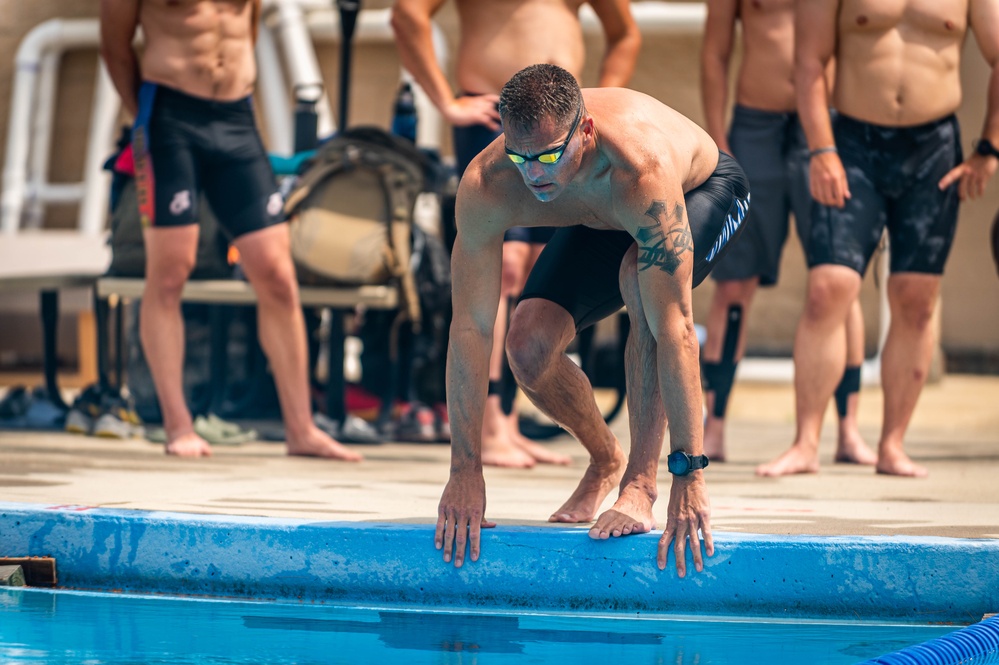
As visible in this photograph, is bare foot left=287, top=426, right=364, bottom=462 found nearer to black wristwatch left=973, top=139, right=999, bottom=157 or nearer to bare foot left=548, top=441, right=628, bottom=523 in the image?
bare foot left=548, top=441, right=628, bottom=523

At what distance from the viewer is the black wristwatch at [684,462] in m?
3.18

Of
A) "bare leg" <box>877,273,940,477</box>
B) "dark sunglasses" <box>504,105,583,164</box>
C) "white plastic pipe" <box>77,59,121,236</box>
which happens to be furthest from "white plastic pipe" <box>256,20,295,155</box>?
"dark sunglasses" <box>504,105,583,164</box>

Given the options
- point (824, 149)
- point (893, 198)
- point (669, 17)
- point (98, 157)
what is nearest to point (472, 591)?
point (824, 149)

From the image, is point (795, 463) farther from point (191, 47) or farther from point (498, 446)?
point (191, 47)

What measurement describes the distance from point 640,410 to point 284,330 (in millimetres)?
2251

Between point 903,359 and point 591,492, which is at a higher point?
point 591,492

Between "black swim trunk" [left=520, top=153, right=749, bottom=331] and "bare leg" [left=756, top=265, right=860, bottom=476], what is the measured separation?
4.61ft

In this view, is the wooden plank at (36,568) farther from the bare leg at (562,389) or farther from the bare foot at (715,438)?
the bare foot at (715,438)

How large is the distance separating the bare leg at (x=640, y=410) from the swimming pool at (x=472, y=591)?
0.17 m

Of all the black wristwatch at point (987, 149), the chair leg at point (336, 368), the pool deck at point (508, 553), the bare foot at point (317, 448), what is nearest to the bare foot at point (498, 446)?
the bare foot at point (317, 448)

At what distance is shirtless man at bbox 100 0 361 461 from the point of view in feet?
17.4

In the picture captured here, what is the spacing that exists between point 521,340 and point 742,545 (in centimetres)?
73

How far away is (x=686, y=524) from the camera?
3.25 m

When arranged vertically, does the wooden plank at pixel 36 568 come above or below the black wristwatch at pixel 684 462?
below
